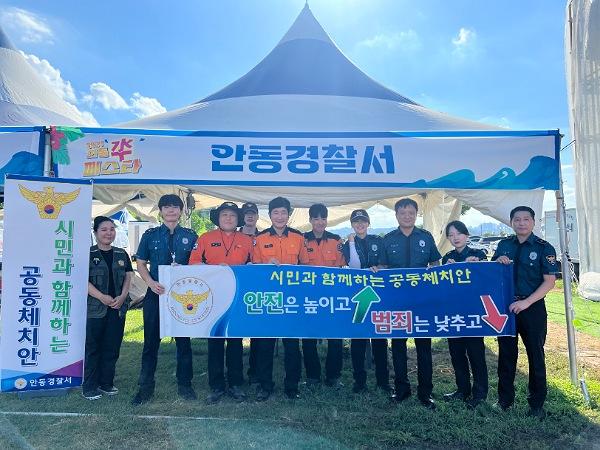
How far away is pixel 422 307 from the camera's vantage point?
3.40 meters

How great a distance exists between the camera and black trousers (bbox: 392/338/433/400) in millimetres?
3326

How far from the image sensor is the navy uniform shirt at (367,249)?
11.8 ft

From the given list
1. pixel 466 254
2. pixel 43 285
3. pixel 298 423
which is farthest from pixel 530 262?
pixel 43 285

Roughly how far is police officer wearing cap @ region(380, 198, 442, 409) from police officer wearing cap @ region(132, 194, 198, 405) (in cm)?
166

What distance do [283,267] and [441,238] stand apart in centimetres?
294

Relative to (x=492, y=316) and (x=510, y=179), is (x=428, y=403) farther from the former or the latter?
(x=510, y=179)

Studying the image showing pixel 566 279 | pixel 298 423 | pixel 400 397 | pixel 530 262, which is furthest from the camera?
pixel 566 279

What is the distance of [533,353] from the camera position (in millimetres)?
3135

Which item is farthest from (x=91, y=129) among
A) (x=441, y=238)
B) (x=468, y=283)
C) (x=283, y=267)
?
(x=441, y=238)

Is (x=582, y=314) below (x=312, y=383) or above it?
above

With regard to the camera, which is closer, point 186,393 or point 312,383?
point 186,393

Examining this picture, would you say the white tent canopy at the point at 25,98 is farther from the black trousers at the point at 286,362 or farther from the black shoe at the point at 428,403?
the black shoe at the point at 428,403

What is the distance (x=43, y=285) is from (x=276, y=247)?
6.10 feet

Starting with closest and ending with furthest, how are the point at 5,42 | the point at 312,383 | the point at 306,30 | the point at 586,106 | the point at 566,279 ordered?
the point at 566,279
the point at 312,383
the point at 586,106
the point at 306,30
the point at 5,42
